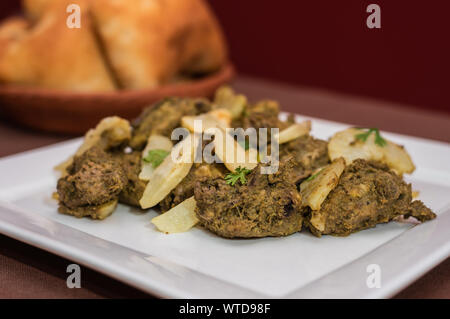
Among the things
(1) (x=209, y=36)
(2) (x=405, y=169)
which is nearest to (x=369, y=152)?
(2) (x=405, y=169)

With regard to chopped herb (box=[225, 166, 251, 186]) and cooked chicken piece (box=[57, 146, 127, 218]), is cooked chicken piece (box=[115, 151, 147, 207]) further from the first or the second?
chopped herb (box=[225, 166, 251, 186])

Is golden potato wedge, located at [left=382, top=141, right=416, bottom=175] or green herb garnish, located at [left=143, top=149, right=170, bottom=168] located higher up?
green herb garnish, located at [left=143, top=149, right=170, bottom=168]

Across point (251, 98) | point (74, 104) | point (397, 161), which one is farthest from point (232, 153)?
point (251, 98)

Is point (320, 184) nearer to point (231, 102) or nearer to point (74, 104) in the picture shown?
point (231, 102)

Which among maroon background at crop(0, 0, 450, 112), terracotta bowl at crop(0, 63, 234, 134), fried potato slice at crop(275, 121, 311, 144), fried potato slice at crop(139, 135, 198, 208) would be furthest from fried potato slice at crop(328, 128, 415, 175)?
maroon background at crop(0, 0, 450, 112)

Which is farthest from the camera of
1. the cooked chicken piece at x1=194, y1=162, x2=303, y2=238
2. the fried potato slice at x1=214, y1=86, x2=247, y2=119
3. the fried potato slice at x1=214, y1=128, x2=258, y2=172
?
the fried potato slice at x1=214, y1=86, x2=247, y2=119

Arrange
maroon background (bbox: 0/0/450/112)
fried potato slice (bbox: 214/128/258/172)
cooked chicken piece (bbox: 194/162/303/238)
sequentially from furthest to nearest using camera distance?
maroon background (bbox: 0/0/450/112)
fried potato slice (bbox: 214/128/258/172)
cooked chicken piece (bbox: 194/162/303/238)

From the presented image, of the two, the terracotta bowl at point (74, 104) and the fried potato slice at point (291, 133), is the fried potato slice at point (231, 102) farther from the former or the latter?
the terracotta bowl at point (74, 104)
